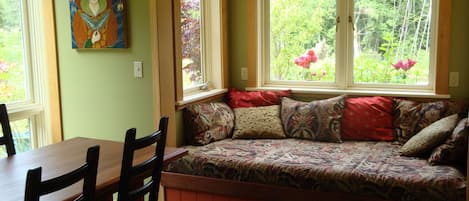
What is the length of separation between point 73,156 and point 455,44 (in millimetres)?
2616

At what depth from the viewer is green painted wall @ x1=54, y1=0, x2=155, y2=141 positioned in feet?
10.3

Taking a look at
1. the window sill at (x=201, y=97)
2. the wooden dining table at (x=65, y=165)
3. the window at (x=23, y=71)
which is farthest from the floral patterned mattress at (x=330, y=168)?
the window at (x=23, y=71)

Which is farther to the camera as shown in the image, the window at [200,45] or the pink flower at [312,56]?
the pink flower at [312,56]

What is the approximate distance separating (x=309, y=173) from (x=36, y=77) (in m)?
2.05

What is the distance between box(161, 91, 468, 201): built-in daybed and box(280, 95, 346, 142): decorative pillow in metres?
0.07

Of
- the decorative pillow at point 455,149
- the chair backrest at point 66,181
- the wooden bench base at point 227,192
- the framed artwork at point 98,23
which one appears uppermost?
the framed artwork at point 98,23

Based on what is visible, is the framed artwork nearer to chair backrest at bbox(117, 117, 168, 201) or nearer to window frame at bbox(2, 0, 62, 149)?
window frame at bbox(2, 0, 62, 149)

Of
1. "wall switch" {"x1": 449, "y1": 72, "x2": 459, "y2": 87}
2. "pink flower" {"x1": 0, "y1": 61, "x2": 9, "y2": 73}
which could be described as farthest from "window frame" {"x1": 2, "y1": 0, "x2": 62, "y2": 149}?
"wall switch" {"x1": 449, "y1": 72, "x2": 459, "y2": 87}

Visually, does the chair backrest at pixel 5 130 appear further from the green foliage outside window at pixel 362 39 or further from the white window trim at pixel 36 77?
the green foliage outside window at pixel 362 39

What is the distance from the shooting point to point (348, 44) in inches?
144

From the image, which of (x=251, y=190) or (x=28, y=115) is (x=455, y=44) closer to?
(x=251, y=190)

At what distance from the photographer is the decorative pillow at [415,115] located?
313 cm

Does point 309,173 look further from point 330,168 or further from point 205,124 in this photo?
point 205,124

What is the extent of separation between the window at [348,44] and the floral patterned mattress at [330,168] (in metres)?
0.61
